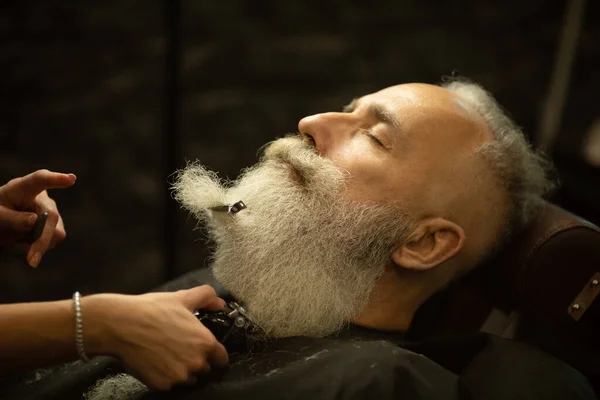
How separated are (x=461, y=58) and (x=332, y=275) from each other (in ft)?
4.45

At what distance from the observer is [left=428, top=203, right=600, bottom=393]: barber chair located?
127 cm

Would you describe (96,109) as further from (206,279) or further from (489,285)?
(489,285)

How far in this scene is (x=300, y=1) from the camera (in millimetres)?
2143

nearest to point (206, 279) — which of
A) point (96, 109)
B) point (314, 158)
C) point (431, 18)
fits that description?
point (314, 158)

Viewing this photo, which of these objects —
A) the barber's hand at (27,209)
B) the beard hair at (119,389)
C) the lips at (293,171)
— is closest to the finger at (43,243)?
the barber's hand at (27,209)

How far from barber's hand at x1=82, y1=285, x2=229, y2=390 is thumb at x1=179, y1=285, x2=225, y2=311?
0.25ft

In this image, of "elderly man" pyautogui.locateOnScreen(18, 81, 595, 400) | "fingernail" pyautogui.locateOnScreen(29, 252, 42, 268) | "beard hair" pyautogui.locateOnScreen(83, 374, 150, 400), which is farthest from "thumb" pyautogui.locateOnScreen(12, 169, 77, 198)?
"beard hair" pyautogui.locateOnScreen(83, 374, 150, 400)

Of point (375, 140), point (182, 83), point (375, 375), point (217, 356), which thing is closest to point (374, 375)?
point (375, 375)

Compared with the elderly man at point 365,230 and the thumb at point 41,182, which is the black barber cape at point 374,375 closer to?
the elderly man at point 365,230

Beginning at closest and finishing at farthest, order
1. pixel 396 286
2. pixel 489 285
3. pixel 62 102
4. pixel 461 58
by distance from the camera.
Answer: pixel 396 286 → pixel 489 285 → pixel 62 102 → pixel 461 58

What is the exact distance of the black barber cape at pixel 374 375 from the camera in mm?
1070

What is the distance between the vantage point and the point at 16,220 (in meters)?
1.21

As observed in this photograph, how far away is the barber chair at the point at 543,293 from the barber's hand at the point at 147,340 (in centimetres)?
78

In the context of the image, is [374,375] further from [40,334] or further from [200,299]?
[40,334]
